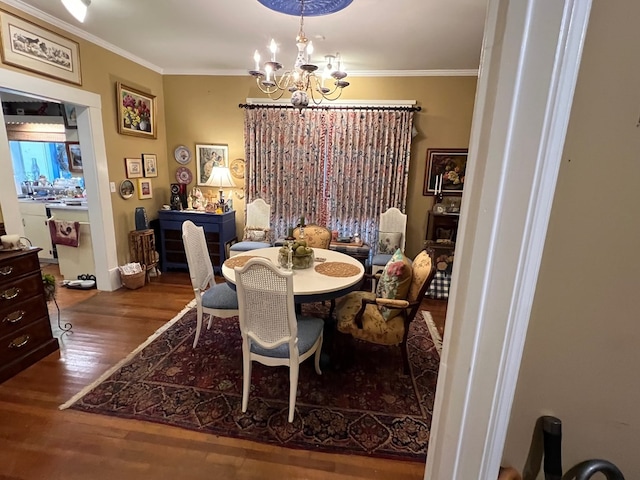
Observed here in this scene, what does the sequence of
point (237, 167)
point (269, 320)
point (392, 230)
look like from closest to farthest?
point (269, 320) < point (392, 230) < point (237, 167)

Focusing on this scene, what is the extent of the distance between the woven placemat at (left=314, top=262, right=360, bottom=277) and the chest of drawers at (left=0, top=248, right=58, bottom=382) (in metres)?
2.14

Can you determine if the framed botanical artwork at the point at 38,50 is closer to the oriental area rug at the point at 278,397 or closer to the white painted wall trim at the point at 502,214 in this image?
the oriental area rug at the point at 278,397

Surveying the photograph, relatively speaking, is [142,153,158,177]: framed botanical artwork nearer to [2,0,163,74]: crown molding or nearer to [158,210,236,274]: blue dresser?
[158,210,236,274]: blue dresser

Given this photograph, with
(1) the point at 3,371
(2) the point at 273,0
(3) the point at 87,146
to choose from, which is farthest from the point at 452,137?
(1) the point at 3,371

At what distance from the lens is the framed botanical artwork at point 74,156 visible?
4.47 m

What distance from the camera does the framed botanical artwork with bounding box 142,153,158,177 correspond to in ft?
13.6

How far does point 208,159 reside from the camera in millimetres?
4547

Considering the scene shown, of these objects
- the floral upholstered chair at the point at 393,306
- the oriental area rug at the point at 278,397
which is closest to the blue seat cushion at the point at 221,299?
the oriental area rug at the point at 278,397

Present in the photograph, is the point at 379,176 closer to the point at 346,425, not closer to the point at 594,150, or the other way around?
the point at 346,425

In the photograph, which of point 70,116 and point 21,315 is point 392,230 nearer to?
point 21,315

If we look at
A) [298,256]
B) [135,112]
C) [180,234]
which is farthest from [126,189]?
[298,256]

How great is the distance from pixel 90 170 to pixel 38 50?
1132 millimetres

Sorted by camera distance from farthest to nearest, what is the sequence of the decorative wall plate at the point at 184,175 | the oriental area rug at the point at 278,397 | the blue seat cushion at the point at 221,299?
the decorative wall plate at the point at 184,175, the blue seat cushion at the point at 221,299, the oriental area rug at the point at 278,397

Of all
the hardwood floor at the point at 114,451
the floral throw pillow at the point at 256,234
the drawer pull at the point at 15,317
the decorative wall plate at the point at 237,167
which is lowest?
the hardwood floor at the point at 114,451
